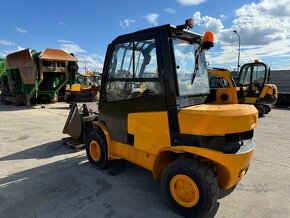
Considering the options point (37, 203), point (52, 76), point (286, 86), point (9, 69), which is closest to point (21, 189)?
point (37, 203)

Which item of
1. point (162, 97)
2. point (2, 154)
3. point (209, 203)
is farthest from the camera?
point (2, 154)

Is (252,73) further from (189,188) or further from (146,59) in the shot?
(189,188)

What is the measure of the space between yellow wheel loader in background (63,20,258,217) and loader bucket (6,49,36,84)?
30.9 ft

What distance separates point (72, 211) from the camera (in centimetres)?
314

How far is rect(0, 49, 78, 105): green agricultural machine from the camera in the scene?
40.2 ft

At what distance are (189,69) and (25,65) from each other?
11.1m

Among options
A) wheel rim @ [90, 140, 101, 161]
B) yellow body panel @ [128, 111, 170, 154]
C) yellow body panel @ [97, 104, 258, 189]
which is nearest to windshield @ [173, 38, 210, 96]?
yellow body panel @ [97, 104, 258, 189]

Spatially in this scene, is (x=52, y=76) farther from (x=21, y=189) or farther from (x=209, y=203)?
(x=209, y=203)

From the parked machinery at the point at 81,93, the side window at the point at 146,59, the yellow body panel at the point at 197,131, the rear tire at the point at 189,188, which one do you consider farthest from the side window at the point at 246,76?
the rear tire at the point at 189,188

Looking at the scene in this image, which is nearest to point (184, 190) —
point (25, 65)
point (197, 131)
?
point (197, 131)

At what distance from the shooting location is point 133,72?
3549 millimetres

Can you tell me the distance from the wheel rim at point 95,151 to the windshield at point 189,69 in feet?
6.60

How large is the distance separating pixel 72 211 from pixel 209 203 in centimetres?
165

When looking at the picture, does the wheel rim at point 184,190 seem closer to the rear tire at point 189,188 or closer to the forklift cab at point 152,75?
the rear tire at point 189,188
